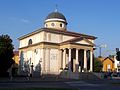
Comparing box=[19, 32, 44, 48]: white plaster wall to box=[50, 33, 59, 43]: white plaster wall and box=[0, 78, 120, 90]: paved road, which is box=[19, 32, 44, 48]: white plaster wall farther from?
box=[0, 78, 120, 90]: paved road

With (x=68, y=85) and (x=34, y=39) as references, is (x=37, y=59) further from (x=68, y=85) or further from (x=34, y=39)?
(x=68, y=85)

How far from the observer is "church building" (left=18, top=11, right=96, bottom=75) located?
6881cm

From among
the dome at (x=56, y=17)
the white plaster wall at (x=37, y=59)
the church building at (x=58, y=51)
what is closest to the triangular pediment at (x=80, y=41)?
the church building at (x=58, y=51)

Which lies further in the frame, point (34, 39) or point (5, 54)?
point (34, 39)

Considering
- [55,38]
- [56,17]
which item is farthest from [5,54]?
[56,17]

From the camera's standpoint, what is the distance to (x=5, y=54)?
60.3 m

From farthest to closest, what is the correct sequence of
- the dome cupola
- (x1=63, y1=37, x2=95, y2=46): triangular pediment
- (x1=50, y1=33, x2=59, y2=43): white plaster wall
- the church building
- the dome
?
the dome < the dome cupola < (x1=50, y1=33, x2=59, y2=43): white plaster wall < (x1=63, y1=37, x2=95, y2=46): triangular pediment < the church building

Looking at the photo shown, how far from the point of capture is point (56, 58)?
7069 centimetres

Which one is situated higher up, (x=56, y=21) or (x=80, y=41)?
(x=56, y=21)

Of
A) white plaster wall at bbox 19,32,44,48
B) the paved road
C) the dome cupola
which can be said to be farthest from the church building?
the paved road

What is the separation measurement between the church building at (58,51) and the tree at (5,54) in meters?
8.62

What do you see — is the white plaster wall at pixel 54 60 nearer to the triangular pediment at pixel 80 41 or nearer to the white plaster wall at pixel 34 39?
the white plaster wall at pixel 34 39

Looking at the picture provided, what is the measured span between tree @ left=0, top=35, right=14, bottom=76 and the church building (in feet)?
28.3

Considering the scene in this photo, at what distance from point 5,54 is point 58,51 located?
15.4 m
